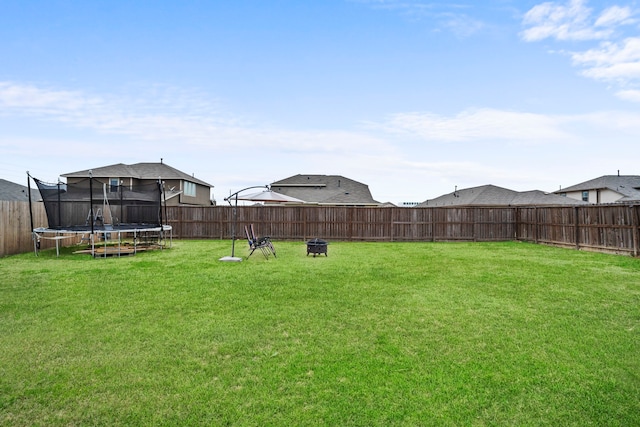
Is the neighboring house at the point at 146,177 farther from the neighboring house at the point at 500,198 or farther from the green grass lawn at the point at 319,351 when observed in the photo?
the neighboring house at the point at 500,198

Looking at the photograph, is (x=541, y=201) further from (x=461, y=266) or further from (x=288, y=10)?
(x=288, y=10)

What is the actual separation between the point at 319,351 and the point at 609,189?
124 feet

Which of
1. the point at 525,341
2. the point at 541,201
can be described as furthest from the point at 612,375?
the point at 541,201

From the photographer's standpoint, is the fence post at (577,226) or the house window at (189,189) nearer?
the fence post at (577,226)

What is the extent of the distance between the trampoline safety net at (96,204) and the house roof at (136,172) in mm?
10849

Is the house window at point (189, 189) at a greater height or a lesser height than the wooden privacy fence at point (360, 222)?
greater

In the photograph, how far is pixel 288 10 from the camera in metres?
11.7

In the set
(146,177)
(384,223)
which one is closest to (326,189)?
(146,177)

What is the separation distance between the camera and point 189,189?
28.2 metres

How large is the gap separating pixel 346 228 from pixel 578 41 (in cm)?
1022

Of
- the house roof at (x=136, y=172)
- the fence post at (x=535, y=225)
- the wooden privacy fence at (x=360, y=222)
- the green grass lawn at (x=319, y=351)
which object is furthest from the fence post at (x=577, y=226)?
the house roof at (x=136, y=172)

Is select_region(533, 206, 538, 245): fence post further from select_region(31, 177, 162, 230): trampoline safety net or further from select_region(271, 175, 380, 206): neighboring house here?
select_region(31, 177, 162, 230): trampoline safety net

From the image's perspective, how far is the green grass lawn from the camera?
2.35m

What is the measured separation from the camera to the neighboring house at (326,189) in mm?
27281
